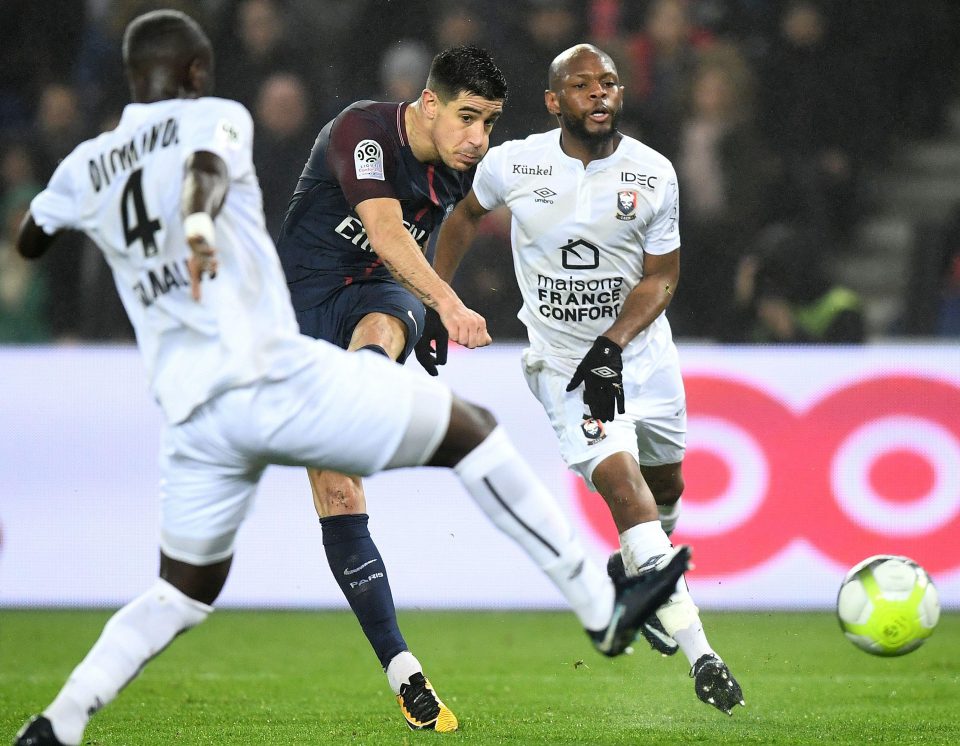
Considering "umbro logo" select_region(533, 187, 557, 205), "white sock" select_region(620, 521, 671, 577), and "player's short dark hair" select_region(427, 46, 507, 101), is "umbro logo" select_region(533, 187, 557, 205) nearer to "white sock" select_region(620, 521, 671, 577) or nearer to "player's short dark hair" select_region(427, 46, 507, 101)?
"player's short dark hair" select_region(427, 46, 507, 101)

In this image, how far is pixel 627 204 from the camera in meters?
5.10

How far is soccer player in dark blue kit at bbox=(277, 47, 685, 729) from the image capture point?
450 cm

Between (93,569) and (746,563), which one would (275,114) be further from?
(746,563)

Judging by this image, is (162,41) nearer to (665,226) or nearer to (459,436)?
(459,436)

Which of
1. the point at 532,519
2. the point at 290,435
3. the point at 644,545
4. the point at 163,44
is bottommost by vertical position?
the point at 644,545

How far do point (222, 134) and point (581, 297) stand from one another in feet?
6.95

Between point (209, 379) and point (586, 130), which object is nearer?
point (209, 379)

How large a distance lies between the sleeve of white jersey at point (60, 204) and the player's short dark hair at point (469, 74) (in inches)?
54.0

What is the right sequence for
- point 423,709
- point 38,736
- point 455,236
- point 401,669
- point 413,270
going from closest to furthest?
point 38,736 < point 413,270 < point 423,709 < point 401,669 < point 455,236

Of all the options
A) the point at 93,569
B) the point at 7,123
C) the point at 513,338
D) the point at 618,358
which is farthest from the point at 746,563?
the point at 7,123

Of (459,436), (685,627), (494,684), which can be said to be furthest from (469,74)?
(494,684)

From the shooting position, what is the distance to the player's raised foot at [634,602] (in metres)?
3.59

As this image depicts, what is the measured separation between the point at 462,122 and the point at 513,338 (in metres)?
3.47

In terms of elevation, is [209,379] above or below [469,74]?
below
